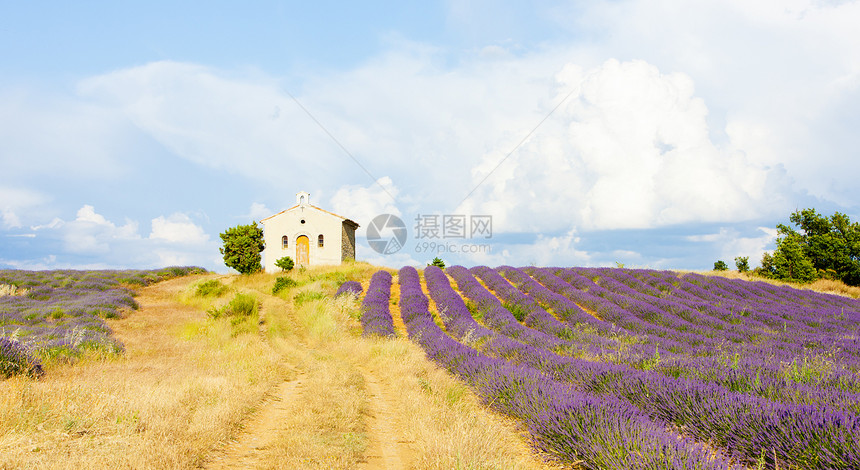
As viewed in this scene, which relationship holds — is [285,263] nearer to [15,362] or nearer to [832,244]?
[15,362]

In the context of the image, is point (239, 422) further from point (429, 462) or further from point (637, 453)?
point (637, 453)

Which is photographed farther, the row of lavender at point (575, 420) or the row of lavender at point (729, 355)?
the row of lavender at point (729, 355)

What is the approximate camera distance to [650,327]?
11383 millimetres

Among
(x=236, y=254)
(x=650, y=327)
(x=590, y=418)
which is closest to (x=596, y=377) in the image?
(x=590, y=418)

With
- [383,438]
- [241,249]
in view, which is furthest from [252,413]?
[241,249]

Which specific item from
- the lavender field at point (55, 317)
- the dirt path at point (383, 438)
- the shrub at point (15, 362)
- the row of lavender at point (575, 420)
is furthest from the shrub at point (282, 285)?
the dirt path at point (383, 438)

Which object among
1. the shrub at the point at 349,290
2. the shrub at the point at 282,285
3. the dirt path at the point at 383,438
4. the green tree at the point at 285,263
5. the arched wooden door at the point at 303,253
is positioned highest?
the arched wooden door at the point at 303,253

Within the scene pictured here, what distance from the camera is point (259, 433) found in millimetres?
5203

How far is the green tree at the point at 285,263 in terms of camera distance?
29.1 metres

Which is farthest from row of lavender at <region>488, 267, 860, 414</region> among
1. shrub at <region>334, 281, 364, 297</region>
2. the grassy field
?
shrub at <region>334, 281, 364, 297</region>

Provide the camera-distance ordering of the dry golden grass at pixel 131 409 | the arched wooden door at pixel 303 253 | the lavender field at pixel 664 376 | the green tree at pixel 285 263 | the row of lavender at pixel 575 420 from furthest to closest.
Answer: the arched wooden door at pixel 303 253
the green tree at pixel 285 263
the dry golden grass at pixel 131 409
the lavender field at pixel 664 376
the row of lavender at pixel 575 420

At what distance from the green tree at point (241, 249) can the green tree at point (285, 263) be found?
1.69 meters

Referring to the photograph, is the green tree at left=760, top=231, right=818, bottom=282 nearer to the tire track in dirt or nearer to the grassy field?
the grassy field

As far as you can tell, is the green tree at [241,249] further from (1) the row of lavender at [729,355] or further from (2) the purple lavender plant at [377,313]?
(1) the row of lavender at [729,355]
